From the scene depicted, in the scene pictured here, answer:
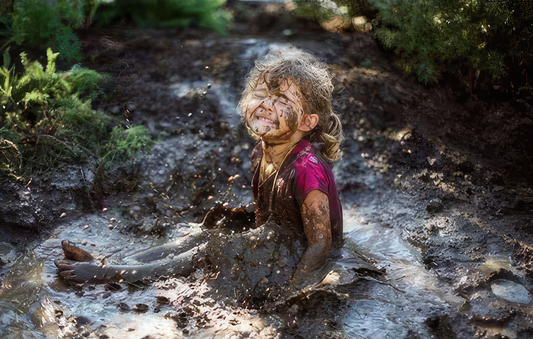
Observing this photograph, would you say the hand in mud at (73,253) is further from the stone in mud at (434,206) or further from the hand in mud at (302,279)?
the stone in mud at (434,206)

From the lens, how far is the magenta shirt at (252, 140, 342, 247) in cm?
292

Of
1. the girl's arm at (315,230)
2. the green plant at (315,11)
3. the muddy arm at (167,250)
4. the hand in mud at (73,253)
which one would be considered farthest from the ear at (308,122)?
the green plant at (315,11)

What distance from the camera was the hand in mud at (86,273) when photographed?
316 centimetres

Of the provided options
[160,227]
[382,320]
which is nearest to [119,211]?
[160,227]

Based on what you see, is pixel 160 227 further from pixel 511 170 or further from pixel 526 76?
pixel 526 76

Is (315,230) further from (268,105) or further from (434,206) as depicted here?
(434,206)

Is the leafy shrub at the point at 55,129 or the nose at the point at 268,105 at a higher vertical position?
the nose at the point at 268,105

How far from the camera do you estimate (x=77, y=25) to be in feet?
18.4

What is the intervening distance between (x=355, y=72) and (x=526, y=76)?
2183 millimetres

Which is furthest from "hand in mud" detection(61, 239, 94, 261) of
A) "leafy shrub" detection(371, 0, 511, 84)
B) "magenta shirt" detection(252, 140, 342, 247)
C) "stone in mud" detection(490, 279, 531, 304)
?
"leafy shrub" detection(371, 0, 511, 84)

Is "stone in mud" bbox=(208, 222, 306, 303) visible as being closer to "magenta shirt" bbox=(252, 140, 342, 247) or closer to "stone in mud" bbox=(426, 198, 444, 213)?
"magenta shirt" bbox=(252, 140, 342, 247)

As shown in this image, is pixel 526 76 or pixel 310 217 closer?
pixel 310 217

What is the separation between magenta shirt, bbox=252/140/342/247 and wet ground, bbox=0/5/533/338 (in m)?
0.41

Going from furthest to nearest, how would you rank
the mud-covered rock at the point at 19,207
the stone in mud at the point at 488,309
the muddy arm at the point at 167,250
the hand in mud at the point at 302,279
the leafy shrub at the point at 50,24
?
the leafy shrub at the point at 50,24
the mud-covered rock at the point at 19,207
the muddy arm at the point at 167,250
the hand in mud at the point at 302,279
the stone in mud at the point at 488,309
